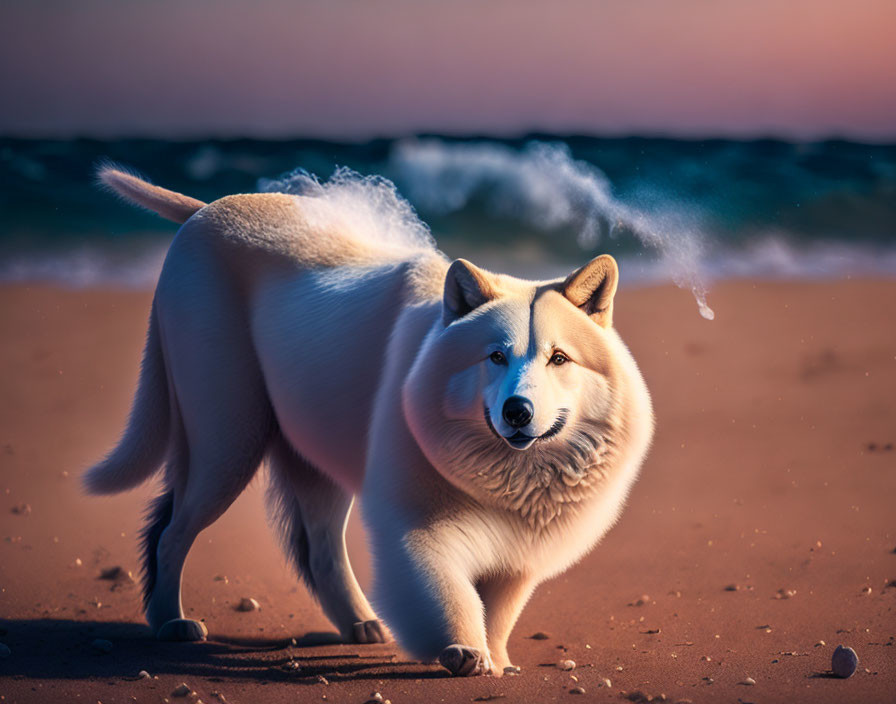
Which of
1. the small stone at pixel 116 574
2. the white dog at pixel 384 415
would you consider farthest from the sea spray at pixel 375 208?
the small stone at pixel 116 574

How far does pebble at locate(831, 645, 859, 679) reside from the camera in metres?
3.34

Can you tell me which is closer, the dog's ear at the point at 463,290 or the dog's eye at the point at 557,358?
the dog's eye at the point at 557,358

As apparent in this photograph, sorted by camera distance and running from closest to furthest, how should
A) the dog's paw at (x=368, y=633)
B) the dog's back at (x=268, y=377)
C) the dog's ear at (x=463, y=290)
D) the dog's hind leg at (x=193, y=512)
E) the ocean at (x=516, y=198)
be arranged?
the dog's ear at (x=463, y=290) → the dog's back at (x=268, y=377) → the dog's hind leg at (x=193, y=512) → the dog's paw at (x=368, y=633) → the ocean at (x=516, y=198)

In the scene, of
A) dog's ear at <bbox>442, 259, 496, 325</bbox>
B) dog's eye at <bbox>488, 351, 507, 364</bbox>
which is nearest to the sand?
dog's eye at <bbox>488, 351, 507, 364</bbox>

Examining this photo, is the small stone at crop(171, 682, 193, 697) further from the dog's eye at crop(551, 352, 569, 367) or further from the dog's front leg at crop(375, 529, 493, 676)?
the dog's eye at crop(551, 352, 569, 367)

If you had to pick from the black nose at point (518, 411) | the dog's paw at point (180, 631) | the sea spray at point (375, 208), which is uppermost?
the sea spray at point (375, 208)

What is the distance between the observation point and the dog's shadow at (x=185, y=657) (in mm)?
3416

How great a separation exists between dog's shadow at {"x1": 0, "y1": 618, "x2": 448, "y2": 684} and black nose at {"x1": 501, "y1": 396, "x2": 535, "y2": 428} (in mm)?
912

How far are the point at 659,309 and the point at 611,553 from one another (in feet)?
19.2

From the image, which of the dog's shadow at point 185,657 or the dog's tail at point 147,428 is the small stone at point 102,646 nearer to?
the dog's shadow at point 185,657

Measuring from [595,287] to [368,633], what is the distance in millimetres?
1863

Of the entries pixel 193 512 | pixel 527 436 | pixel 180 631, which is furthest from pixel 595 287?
pixel 180 631

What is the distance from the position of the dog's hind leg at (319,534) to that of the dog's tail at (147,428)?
511 millimetres

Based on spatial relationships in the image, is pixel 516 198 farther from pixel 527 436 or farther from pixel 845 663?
pixel 527 436
